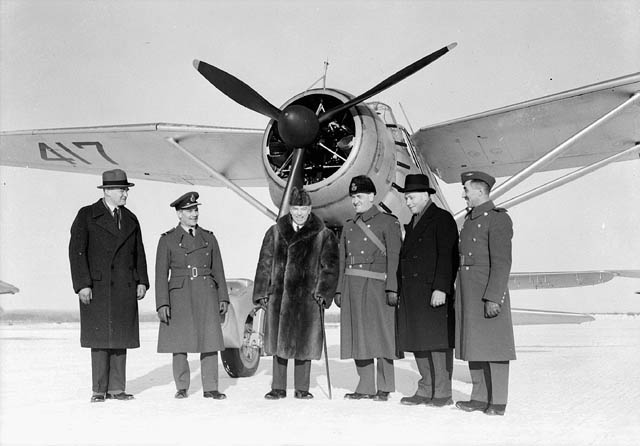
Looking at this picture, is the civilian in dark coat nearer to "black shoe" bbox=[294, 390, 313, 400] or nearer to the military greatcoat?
"black shoe" bbox=[294, 390, 313, 400]

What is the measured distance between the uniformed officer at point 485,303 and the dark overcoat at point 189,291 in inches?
77.7

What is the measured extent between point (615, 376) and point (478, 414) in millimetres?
3434

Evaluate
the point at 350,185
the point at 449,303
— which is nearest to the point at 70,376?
the point at 350,185

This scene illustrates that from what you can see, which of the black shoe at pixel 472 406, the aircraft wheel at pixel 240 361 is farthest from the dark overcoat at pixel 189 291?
the black shoe at pixel 472 406

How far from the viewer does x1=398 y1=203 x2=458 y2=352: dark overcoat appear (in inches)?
184

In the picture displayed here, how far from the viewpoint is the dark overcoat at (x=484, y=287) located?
4.34 metres

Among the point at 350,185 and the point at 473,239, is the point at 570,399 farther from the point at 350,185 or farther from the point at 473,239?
the point at 350,185

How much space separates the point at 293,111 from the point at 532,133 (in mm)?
3432

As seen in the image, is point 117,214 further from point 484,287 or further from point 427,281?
point 484,287

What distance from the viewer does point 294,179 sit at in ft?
18.3

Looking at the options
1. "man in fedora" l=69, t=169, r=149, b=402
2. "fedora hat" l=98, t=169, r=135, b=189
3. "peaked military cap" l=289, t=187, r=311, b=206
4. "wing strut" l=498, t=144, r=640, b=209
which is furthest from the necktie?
"wing strut" l=498, t=144, r=640, b=209

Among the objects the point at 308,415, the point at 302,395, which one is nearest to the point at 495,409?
the point at 308,415

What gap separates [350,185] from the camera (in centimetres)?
531

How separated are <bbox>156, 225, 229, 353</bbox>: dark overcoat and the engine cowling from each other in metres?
1.05
